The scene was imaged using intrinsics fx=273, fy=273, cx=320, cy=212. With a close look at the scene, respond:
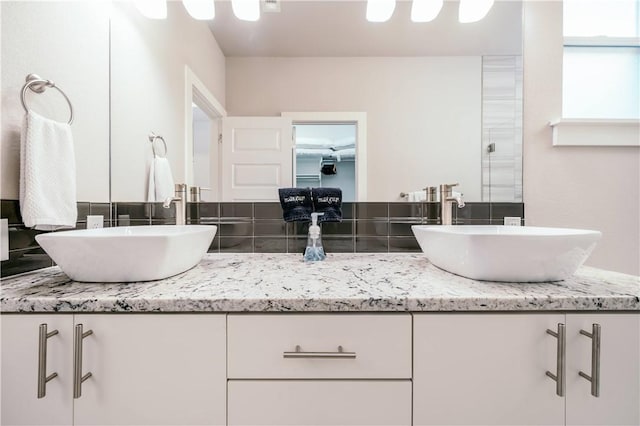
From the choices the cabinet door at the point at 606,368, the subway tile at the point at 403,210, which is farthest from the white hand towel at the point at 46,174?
the cabinet door at the point at 606,368

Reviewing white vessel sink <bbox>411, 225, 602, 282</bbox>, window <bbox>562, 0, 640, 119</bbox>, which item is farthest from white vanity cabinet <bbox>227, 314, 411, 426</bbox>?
window <bbox>562, 0, 640, 119</bbox>

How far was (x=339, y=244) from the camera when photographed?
1.25 m

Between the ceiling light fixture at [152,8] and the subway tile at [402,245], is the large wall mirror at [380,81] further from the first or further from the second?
the subway tile at [402,245]

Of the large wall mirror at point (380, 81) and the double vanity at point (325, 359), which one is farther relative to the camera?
the large wall mirror at point (380, 81)

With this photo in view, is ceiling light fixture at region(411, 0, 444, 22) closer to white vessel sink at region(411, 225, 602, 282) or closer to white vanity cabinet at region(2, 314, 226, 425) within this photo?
white vessel sink at region(411, 225, 602, 282)

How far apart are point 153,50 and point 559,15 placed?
1.86 m

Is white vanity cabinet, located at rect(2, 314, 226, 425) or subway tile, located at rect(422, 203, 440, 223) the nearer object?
white vanity cabinet, located at rect(2, 314, 226, 425)

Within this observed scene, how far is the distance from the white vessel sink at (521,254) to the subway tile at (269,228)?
2.34 feet

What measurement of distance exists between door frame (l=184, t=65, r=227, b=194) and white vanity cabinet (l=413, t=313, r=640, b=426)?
3.47ft

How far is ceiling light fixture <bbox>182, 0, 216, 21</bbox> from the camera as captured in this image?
3.91 ft

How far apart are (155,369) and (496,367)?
784 millimetres

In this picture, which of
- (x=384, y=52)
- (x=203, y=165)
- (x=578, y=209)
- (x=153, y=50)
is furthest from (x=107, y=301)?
(x=578, y=209)

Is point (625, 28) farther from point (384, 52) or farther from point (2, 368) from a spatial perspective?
point (2, 368)

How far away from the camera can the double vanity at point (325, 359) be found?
0.62 m
